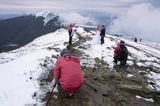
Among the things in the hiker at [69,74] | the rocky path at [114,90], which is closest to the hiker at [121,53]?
the rocky path at [114,90]

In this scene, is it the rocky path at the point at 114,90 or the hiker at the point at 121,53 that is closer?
the rocky path at the point at 114,90

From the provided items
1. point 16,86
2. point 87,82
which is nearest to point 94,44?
point 87,82

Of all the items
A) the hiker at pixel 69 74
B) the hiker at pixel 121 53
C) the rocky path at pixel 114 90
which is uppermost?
the hiker at pixel 69 74

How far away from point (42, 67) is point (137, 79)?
233 inches

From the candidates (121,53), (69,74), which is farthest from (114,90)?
(121,53)

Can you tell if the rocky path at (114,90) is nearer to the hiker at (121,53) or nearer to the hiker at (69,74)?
the hiker at (69,74)

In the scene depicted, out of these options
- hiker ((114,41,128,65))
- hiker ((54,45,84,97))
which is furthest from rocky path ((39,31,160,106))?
hiker ((114,41,128,65))

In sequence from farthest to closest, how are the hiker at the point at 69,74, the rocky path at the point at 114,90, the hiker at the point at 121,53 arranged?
the hiker at the point at 121,53, the rocky path at the point at 114,90, the hiker at the point at 69,74

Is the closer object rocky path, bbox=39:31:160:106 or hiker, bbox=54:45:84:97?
hiker, bbox=54:45:84:97

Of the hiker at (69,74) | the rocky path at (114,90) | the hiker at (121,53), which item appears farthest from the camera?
the hiker at (121,53)

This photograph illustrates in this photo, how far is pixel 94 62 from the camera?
20438 mm

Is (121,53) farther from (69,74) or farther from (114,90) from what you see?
(69,74)

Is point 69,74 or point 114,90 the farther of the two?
point 114,90

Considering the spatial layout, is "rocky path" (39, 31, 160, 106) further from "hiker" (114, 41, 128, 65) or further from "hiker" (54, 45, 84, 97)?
"hiker" (114, 41, 128, 65)
